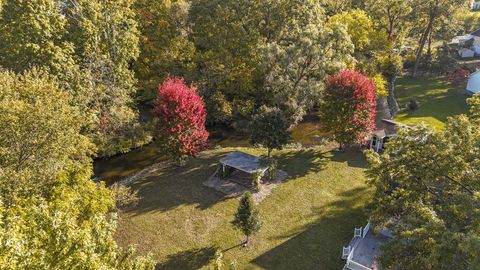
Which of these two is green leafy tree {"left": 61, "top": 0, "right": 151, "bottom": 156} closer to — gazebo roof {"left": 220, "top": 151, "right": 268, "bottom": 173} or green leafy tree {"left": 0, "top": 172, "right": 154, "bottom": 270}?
gazebo roof {"left": 220, "top": 151, "right": 268, "bottom": 173}

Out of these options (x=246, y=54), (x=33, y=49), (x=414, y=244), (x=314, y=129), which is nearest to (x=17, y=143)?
(x=33, y=49)

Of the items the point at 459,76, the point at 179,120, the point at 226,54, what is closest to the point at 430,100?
the point at 459,76

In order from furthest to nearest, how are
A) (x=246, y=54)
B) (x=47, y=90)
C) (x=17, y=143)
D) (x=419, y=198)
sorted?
1. (x=246, y=54)
2. (x=47, y=90)
3. (x=17, y=143)
4. (x=419, y=198)

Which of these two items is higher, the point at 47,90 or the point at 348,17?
the point at 348,17

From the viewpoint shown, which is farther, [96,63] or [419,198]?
[96,63]

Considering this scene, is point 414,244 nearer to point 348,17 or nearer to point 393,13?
point 348,17

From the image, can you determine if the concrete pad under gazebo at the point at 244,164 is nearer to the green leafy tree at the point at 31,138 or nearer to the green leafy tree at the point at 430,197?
the green leafy tree at the point at 430,197

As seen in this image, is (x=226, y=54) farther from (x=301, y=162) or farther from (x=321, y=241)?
(x=321, y=241)
